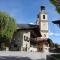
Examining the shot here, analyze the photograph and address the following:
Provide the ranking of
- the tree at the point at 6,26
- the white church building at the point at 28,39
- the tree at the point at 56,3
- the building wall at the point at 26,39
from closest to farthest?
the tree at the point at 56,3 < the tree at the point at 6,26 < the building wall at the point at 26,39 < the white church building at the point at 28,39

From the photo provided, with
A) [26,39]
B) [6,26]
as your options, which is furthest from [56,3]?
[26,39]

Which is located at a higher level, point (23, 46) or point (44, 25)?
point (44, 25)

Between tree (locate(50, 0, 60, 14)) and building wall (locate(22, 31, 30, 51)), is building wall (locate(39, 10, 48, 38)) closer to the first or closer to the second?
building wall (locate(22, 31, 30, 51))

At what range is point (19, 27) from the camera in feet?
202

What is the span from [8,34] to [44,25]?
2071 inches

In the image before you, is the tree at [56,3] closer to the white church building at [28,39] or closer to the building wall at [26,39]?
the white church building at [28,39]

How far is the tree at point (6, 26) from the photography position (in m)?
52.6

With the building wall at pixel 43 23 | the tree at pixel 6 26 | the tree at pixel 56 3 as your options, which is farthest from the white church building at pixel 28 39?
the tree at pixel 56 3

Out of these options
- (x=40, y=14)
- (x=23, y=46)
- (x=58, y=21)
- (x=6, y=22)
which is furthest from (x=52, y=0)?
(x=40, y=14)

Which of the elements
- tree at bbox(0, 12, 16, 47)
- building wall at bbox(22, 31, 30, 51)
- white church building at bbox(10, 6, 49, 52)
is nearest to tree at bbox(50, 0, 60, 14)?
tree at bbox(0, 12, 16, 47)

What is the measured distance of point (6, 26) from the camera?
53250mm

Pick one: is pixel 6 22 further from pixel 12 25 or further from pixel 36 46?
pixel 36 46

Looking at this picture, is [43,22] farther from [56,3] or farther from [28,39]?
[56,3]

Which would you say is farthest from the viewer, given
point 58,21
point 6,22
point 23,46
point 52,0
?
point 23,46
